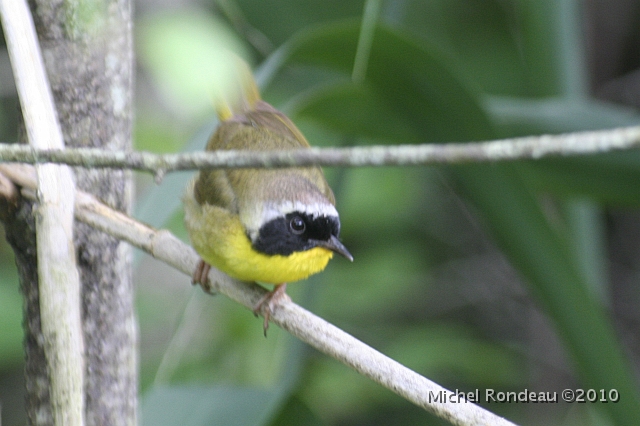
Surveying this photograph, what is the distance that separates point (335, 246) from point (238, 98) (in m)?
0.82

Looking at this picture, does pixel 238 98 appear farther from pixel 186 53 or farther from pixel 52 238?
pixel 52 238

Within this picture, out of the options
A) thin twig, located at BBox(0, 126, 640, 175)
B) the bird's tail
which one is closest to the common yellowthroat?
the bird's tail

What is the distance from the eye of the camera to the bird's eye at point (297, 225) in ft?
4.83

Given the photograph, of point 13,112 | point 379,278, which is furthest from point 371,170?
point 13,112

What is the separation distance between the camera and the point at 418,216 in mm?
3881

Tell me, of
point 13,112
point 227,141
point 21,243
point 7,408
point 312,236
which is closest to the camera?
point 21,243

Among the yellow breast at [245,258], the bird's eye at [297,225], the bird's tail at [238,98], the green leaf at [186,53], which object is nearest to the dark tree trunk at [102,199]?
the yellow breast at [245,258]

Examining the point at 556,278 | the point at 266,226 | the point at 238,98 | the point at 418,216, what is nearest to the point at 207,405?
the point at 266,226

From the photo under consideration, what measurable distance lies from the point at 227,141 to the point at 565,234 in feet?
3.91

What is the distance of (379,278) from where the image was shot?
327 cm

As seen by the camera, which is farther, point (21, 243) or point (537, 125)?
point (537, 125)

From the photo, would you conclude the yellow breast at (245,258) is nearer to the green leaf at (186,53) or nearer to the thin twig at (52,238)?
the thin twig at (52,238)

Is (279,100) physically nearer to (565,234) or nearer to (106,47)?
(565,234)

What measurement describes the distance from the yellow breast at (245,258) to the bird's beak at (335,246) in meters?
0.03
